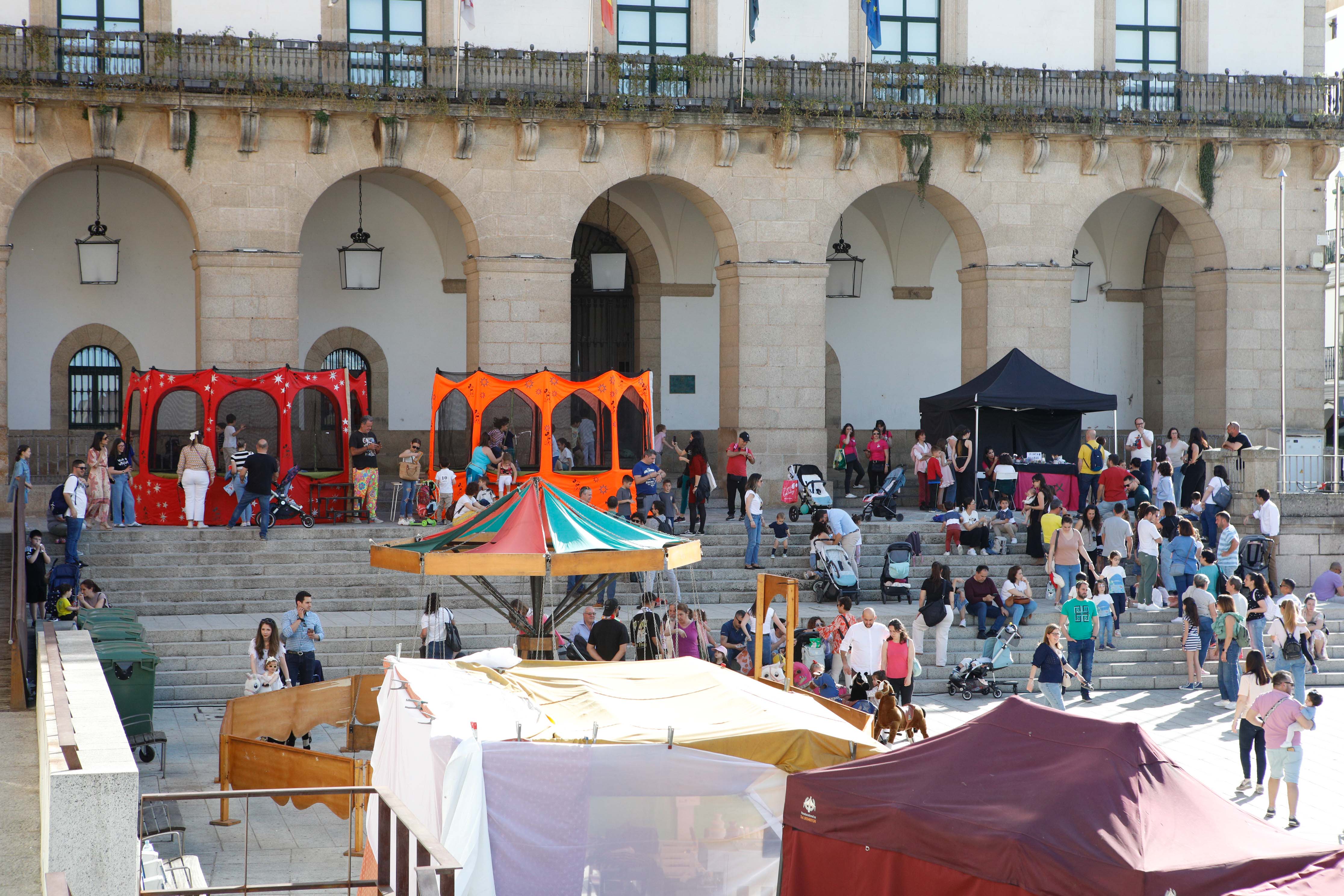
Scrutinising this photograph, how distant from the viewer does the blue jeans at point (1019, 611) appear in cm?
1892

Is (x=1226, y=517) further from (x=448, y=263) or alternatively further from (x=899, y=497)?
(x=448, y=263)

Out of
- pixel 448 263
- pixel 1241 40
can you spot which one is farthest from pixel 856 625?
pixel 1241 40

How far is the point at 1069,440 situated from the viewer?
79.2 ft

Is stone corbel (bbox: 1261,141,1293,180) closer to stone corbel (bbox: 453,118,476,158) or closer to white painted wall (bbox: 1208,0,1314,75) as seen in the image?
white painted wall (bbox: 1208,0,1314,75)

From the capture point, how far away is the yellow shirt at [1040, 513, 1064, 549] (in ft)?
68.8

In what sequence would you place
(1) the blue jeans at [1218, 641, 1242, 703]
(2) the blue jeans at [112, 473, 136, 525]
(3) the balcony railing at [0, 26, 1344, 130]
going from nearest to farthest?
(1) the blue jeans at [1218, 641, 1242, 703] → (2) the blue jeans at [112, 473, 136, 525] → (3) the balcony railing at [0, 26, 1344, 130]

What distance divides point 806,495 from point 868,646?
8.18 m

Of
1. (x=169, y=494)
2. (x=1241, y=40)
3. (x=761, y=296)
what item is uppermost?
(x=1241, y=40)

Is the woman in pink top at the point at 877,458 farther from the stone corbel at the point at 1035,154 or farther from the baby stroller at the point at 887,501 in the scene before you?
the stone corbel at the point at 1035,154

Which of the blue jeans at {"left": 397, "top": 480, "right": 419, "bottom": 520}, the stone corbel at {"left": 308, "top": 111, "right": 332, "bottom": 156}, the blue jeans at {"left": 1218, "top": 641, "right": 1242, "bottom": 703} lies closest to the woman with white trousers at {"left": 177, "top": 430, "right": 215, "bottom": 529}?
the blue jeans at {"left": 397, "top": 480, "right": 419, "bottom": 520}

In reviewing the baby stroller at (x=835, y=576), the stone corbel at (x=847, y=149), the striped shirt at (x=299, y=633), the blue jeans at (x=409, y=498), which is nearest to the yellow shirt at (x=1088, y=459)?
the baby stroller at (x=835, y=576)

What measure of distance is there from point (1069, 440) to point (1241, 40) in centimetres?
945

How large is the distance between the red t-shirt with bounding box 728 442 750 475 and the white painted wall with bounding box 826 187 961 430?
5.69 m

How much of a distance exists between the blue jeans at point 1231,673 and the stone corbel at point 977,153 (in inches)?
445
